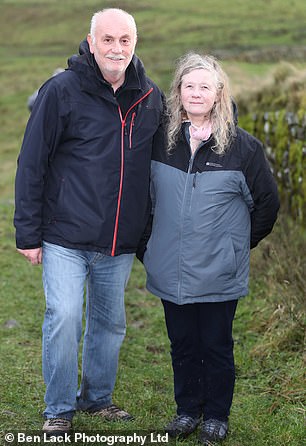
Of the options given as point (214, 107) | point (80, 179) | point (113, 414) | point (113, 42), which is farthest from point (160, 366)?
point (113, 42)

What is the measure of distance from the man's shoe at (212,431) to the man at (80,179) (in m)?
0.78

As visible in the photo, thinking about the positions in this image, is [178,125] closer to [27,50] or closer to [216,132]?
[216,132]

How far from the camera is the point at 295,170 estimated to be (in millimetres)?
8781

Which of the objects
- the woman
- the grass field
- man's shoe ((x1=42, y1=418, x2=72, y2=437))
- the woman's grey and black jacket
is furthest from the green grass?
the woman's grey and black jacket

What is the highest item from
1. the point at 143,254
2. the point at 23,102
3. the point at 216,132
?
the point at 216,132

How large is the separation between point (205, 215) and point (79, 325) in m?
0.96

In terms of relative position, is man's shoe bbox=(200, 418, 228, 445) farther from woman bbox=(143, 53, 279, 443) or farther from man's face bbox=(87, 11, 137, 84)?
man's face bbox=(87, 11, 137, 84)

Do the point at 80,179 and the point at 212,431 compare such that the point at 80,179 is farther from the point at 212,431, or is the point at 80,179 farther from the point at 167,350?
the point at 167,350

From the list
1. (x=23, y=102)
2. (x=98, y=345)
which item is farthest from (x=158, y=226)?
(x=23, y=102)

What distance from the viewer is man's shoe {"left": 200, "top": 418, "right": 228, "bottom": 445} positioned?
462 centimetres

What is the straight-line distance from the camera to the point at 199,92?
4.40 m

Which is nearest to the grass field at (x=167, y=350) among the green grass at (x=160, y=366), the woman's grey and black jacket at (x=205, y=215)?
the green grass at (x=160, y=366)

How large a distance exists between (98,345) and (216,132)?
1514mm

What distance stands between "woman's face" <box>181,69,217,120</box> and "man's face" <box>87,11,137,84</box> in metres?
0.37
